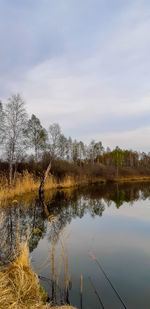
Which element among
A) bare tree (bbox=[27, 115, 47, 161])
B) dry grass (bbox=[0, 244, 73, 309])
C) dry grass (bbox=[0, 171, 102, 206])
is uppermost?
bare tree (bbox=[27, 115, 47, 161])

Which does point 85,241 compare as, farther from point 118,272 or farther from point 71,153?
point 71,153

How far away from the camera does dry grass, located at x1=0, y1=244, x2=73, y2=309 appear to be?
6.50ft

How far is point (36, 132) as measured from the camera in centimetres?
2586

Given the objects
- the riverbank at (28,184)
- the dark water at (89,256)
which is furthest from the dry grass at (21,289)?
the riverbank at (28,184)

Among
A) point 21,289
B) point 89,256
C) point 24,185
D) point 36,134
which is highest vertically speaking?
point 36,134

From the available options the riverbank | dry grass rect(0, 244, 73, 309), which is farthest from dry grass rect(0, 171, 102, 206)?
dry grass rect(0, 244, 73, 309)

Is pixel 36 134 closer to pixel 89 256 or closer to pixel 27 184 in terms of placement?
pixel 27 184

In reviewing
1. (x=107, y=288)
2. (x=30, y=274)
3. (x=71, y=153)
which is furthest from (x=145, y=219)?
(x=71, y=153)

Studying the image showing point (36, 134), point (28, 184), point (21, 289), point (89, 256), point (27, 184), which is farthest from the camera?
point (36, 134)

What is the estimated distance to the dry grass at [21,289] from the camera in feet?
6.50

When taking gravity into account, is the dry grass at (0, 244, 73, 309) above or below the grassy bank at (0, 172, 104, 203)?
below

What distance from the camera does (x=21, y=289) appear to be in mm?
2299

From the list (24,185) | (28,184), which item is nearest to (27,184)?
(28,184)

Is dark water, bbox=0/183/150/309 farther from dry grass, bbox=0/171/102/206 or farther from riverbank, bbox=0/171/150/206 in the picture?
riverbank, bbox=0/171/150/206
